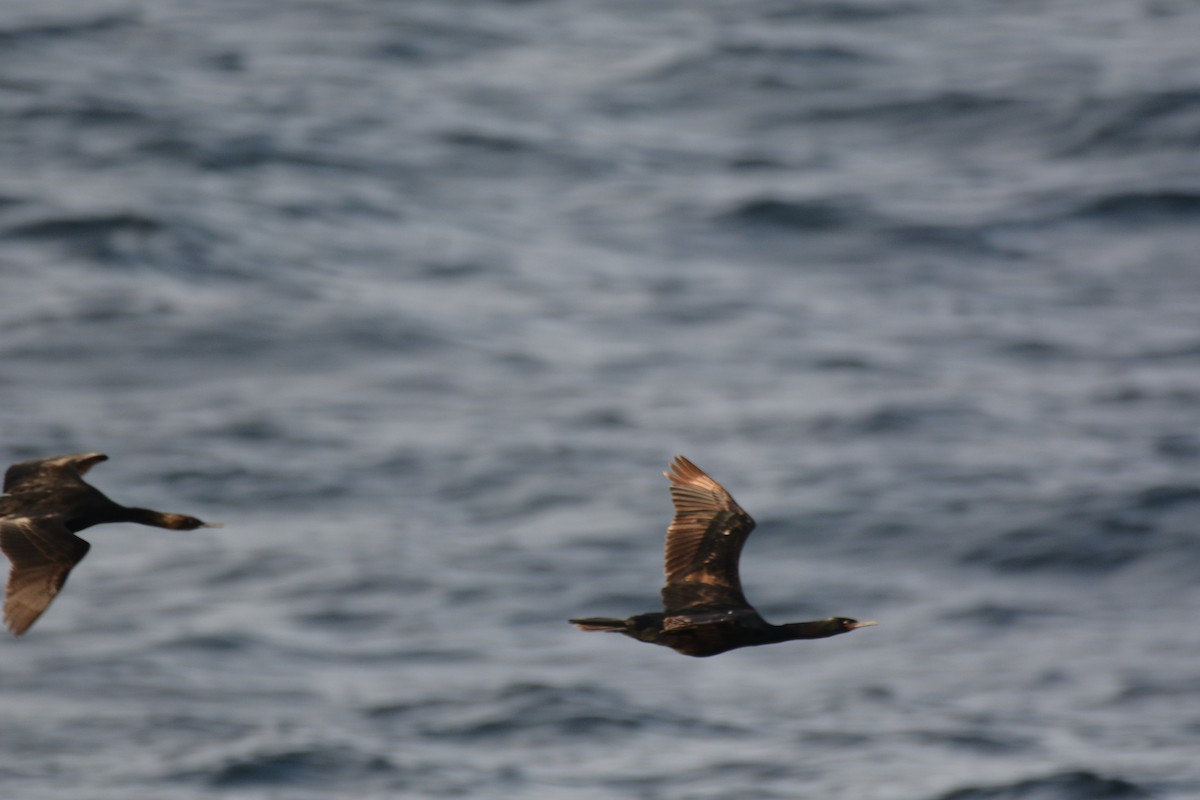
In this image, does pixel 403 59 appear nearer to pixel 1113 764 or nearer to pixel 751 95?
pixel 751 95

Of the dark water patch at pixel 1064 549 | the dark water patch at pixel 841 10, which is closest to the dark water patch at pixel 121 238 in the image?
the dark water patch at pixel 1064 549

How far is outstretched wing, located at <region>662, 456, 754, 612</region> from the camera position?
8.91 m

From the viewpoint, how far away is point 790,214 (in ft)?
97.1

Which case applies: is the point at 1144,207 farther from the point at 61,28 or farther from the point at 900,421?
the point at 61,28

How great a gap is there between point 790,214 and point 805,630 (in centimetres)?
2131

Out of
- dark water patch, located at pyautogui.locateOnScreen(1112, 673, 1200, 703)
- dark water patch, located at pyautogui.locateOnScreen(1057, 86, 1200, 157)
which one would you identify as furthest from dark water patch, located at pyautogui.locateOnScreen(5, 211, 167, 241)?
dark water patch, located at pyautogui.locateOnScreen(1112, 673, 1200, 703)

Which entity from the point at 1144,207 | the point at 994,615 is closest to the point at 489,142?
the point at 1144,207

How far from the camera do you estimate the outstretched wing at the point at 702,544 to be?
891 cm

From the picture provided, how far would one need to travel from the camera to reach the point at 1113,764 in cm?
1720

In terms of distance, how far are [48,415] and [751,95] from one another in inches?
609

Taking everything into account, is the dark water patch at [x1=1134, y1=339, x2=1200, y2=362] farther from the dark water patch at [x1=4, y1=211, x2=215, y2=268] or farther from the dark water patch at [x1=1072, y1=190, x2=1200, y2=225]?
the dark water patch at [x1=4, y1=211, x2=215, y2=268]

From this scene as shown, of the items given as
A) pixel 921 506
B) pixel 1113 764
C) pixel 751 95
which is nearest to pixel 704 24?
pixel 751 95

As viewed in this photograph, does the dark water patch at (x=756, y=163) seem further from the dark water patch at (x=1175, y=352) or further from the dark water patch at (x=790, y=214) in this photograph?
the dark water patch at (x=1175, y=352)

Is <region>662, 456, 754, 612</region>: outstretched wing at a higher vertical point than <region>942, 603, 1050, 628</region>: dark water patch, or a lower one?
higher
